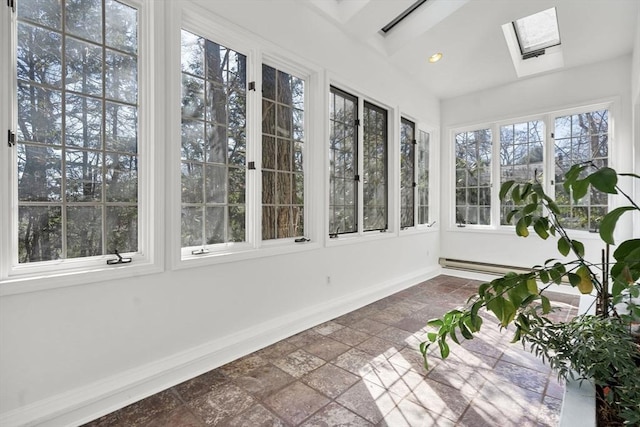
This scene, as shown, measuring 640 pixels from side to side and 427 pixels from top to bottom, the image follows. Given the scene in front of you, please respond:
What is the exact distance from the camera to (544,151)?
445 cm

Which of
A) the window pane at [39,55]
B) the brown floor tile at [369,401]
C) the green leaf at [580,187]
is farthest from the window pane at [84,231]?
the green leaf at [580,187]

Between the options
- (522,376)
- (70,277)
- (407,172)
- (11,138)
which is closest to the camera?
(11,138)

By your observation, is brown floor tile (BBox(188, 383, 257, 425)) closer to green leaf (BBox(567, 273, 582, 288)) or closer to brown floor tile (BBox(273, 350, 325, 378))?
brown floor tile (BBox(273, 350, 325, 378))

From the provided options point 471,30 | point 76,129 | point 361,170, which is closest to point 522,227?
point 76,129

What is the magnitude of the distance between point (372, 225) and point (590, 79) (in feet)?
11.0

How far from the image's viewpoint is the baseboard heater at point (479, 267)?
15.4 ft

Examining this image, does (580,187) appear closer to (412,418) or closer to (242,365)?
(412,418)

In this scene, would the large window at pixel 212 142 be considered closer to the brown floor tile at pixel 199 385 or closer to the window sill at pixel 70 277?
the window sill at pixel 70 277

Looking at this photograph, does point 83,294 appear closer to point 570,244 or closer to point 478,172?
point 570,244

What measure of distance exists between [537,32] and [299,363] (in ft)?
16.1

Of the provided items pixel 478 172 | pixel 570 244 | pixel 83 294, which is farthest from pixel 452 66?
pixel 83 294

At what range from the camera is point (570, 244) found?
1066 millimetres

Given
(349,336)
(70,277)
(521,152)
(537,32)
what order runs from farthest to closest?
(521,152), (537,32), (349,336), (70,277)

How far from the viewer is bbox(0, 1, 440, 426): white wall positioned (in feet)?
5.26
